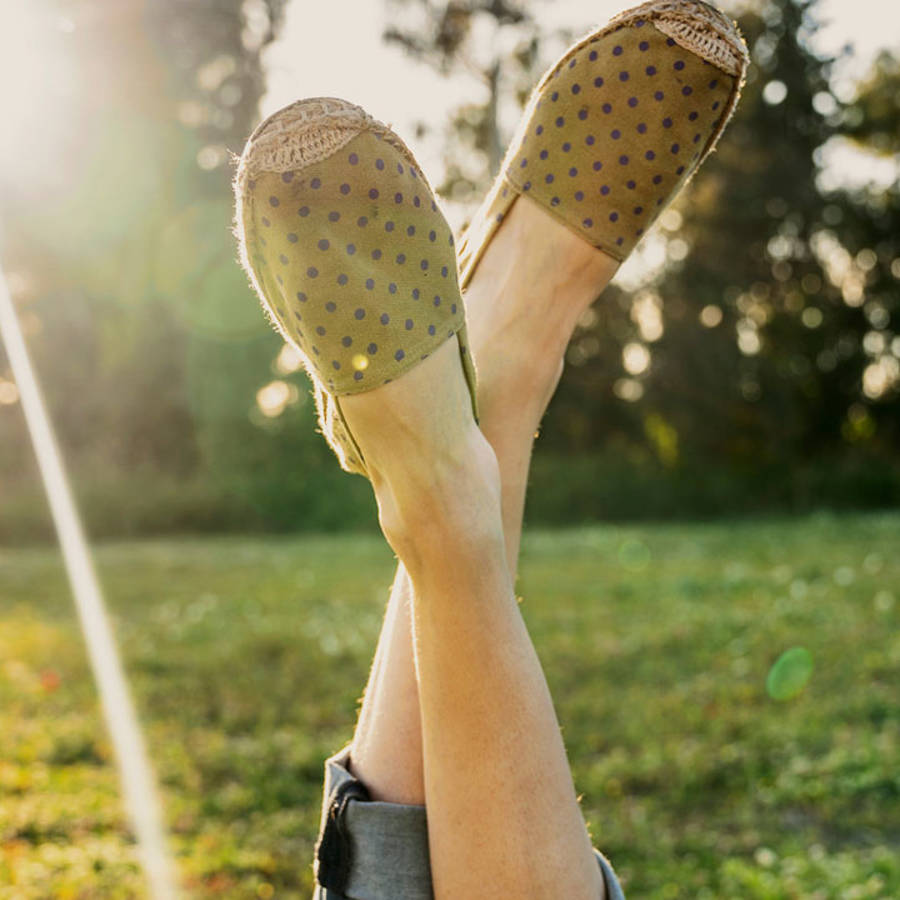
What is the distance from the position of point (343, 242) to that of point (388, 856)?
0.60 m

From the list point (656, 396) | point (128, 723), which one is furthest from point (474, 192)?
point (128, 723)

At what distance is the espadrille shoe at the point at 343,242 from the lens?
98 centimetres

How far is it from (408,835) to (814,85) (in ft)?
56.1

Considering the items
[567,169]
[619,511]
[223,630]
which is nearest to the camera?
[567,169]

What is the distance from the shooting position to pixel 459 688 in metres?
0.94

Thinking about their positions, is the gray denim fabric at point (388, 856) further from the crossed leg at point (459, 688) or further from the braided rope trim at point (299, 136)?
the braided rope trim at point (299, 136)

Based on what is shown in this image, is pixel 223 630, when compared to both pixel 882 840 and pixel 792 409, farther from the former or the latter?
pixel 792 409

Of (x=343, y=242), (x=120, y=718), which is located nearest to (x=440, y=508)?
(x=343, y=242)

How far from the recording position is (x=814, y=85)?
1600cm

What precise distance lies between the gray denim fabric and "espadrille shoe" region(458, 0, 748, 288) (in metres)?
0.75

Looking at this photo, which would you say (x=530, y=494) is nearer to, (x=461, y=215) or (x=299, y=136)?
(x=461, y=215)

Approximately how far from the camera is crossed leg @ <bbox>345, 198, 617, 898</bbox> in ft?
3.05

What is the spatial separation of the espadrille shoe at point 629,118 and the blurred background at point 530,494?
0.19 m

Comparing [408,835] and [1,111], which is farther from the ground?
[1,111]
